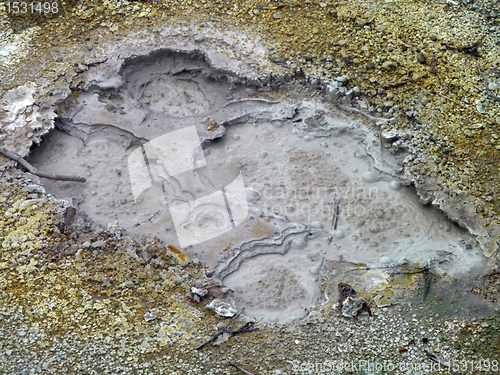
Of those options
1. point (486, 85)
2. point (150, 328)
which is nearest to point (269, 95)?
point (486, 85)

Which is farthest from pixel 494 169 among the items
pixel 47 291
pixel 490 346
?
pixel 47 291

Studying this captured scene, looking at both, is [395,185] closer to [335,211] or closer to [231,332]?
[335,211]

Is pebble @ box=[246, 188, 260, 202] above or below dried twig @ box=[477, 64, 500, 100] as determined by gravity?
below

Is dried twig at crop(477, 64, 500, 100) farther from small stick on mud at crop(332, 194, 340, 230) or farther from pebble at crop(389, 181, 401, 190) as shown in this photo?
small stick on mud at crop(332, 194, 340, 230)

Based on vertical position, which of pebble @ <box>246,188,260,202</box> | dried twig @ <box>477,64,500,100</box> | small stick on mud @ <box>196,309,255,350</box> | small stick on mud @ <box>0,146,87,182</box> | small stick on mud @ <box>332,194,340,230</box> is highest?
dried twig @ <box>477,64,500,100</box>

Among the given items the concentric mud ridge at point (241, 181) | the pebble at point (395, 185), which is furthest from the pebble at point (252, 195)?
the pebble at point (395, 185)

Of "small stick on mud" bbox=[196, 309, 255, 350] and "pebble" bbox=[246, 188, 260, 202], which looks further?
"pebble" bbox=[246, 188, 260, 202]

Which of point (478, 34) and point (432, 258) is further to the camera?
point (478, 34)

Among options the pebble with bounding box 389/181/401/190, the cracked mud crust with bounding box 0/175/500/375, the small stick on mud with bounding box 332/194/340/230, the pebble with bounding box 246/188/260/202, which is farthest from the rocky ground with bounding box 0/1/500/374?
the pebble with bounding box 246/188/260/202

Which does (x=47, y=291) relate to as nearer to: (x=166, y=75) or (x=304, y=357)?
(x=304, y=357)
